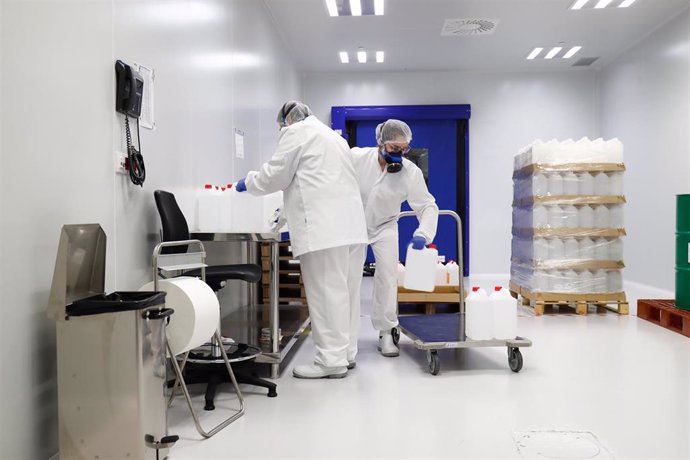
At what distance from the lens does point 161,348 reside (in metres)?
2.05

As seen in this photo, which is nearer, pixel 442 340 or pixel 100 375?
pixel 100 375

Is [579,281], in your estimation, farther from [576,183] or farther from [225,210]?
[225,210]

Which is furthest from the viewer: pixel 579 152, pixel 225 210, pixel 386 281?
pixel 579 152

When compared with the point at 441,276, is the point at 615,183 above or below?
above

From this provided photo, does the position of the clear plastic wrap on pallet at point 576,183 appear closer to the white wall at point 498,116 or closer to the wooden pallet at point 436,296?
the wooden pallet at point 436,296

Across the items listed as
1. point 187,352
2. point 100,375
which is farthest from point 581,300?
point 100,375

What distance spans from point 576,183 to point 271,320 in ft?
11.2

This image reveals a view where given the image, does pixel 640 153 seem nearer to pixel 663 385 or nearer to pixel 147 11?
pixel 663 385

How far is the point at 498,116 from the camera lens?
870cm

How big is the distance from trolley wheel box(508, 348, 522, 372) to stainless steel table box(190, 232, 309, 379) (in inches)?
51.8

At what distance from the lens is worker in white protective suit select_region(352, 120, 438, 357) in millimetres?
3811

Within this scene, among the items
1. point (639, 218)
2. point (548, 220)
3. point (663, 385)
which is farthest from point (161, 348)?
point (639, 218)

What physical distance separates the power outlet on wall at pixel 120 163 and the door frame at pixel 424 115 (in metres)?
6.10

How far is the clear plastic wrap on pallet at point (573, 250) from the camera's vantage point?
523 cm
